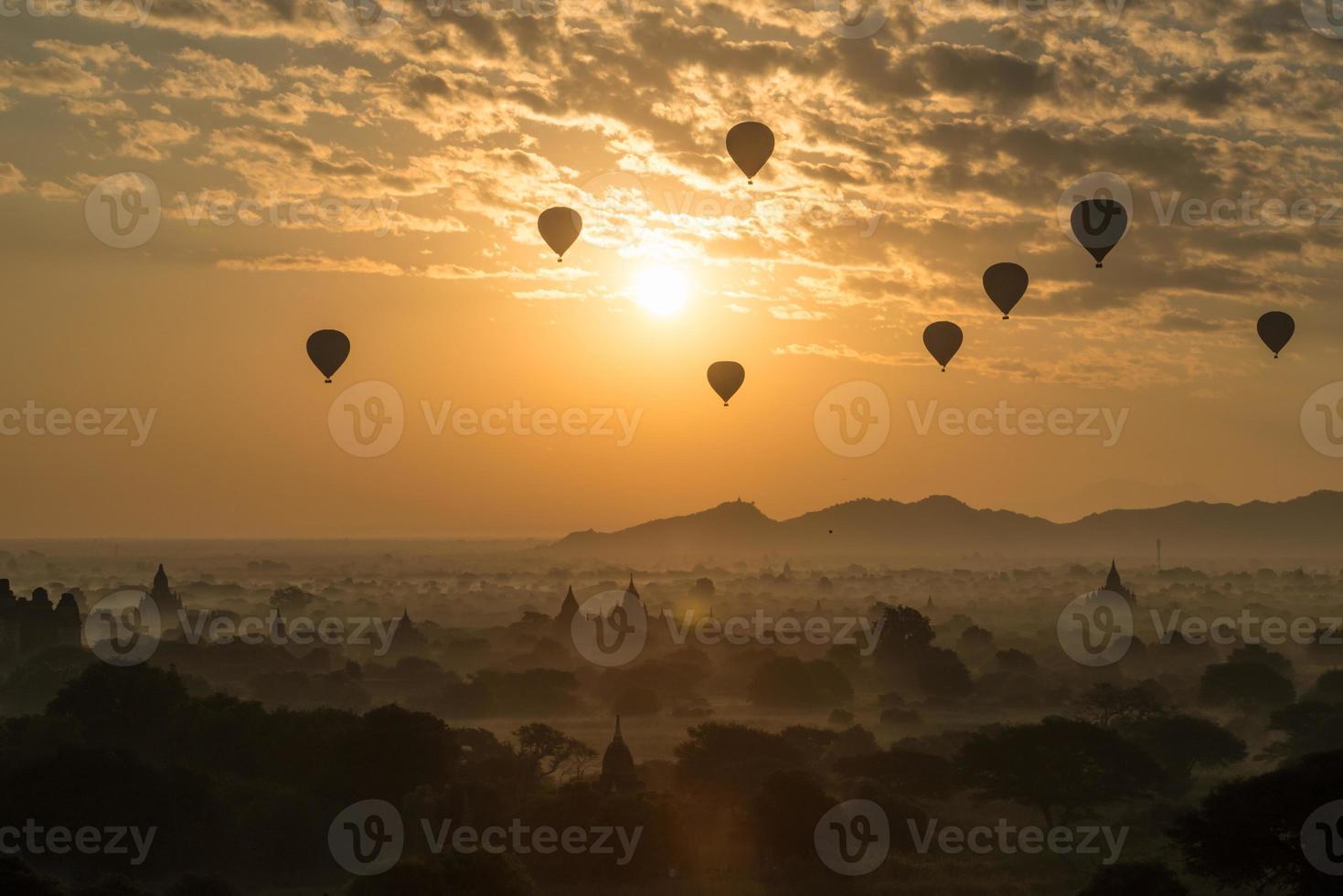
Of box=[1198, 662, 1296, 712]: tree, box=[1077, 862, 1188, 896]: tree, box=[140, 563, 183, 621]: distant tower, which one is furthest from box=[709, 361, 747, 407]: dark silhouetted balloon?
box=[140, 563, 183, 621]: distant tower

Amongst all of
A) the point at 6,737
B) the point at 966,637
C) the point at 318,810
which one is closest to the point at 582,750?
the point at 318,810

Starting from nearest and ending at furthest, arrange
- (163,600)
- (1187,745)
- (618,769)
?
(618,769) → (1187,745) → (163,600)

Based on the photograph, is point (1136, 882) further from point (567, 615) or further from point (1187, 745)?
point (567, 615)

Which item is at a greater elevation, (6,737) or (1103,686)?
(1103,686)

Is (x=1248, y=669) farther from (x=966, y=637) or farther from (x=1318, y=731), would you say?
(x=966, y=637)

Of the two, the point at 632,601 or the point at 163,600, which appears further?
the point at 163,600

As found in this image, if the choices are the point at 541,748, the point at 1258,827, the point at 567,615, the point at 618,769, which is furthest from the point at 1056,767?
the point at 567,615

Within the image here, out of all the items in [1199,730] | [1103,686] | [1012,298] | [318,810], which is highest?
[1012,298]
